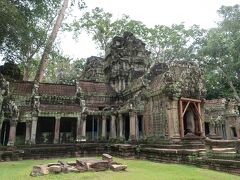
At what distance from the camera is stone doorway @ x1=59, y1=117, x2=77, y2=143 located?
19.7 metres

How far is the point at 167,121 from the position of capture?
13766 mm

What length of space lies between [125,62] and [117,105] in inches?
182

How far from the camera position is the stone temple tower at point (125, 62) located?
69.5 feet

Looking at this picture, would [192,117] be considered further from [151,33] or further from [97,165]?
[151,33]

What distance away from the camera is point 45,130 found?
62.4 feet

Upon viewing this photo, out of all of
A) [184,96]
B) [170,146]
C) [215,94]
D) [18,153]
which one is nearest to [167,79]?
[184,96]

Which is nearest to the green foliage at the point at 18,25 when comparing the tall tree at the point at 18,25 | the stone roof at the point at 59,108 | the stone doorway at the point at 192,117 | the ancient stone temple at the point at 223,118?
the tall tree at the point at 18,25

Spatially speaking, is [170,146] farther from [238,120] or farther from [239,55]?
[239,55]

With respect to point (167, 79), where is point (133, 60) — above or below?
above

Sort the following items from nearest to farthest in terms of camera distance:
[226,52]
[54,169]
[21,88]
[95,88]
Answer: [54,169], [21,88], [95,88], [226,52]

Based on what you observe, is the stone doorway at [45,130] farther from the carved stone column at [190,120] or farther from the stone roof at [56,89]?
the carved stone column at [190,120]

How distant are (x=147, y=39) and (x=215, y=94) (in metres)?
12.2

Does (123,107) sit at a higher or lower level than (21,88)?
lower

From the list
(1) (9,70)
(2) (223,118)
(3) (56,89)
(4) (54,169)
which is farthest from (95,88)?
(4) (54,169)
